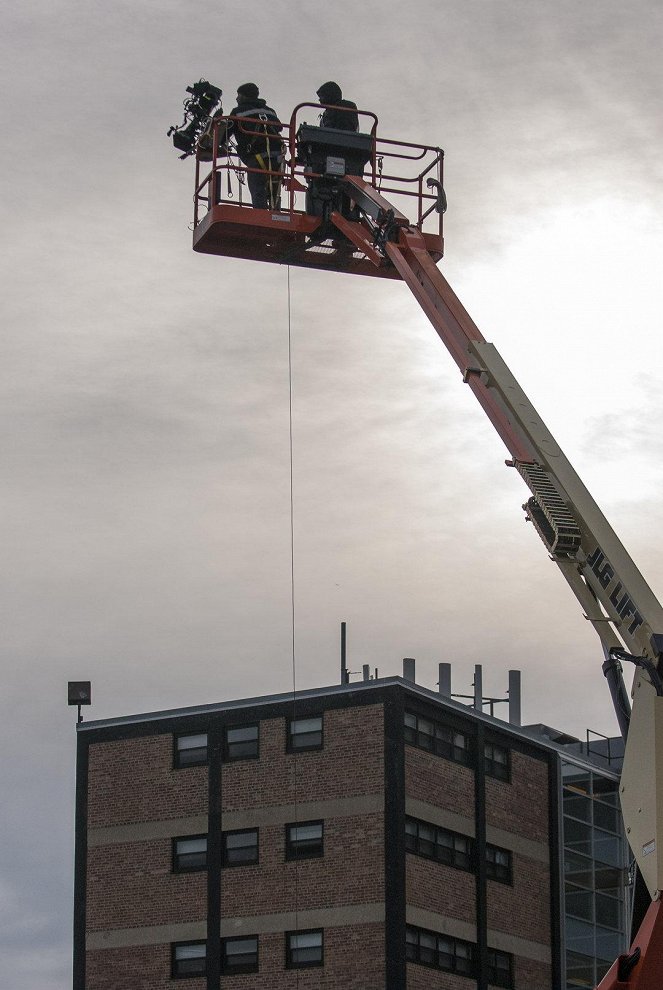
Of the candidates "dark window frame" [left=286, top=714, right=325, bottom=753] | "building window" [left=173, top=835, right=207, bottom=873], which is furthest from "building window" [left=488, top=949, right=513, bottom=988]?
"building window" [left=173, top=835, right=207, bottom=873]

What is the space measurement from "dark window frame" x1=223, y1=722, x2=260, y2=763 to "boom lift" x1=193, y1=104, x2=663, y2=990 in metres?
26.5

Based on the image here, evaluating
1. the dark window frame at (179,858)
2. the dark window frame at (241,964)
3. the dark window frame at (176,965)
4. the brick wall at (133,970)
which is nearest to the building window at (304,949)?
the dark window frame at (241,964)

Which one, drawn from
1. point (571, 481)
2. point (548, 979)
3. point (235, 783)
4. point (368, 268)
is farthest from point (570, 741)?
point (571, 481)

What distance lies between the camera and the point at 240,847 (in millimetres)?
50125

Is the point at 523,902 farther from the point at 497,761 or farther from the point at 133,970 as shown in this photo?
the point at 133,970

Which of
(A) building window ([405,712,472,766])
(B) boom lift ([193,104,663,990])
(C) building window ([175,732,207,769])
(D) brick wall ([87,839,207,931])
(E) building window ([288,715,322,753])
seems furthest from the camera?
(C) building window ([175,732,207,769])

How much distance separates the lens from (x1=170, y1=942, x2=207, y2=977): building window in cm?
4959

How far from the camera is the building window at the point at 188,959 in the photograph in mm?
49594

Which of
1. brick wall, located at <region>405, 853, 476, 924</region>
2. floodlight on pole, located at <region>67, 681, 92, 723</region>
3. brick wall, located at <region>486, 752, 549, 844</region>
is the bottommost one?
brick wall, located at <region>405, 853, 476, 924</region>

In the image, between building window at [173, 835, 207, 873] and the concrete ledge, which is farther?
building window at [173, 835, 207, 873]

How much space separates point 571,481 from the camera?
19266 mm

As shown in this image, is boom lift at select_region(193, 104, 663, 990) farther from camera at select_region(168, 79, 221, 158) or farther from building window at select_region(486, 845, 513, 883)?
building window at select_region(486, 845, 513, 883)

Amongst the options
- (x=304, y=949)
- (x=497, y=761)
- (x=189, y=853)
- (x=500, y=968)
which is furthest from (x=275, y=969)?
(x=497, y=761)

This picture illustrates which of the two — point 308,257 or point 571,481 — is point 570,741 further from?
point 571,481
